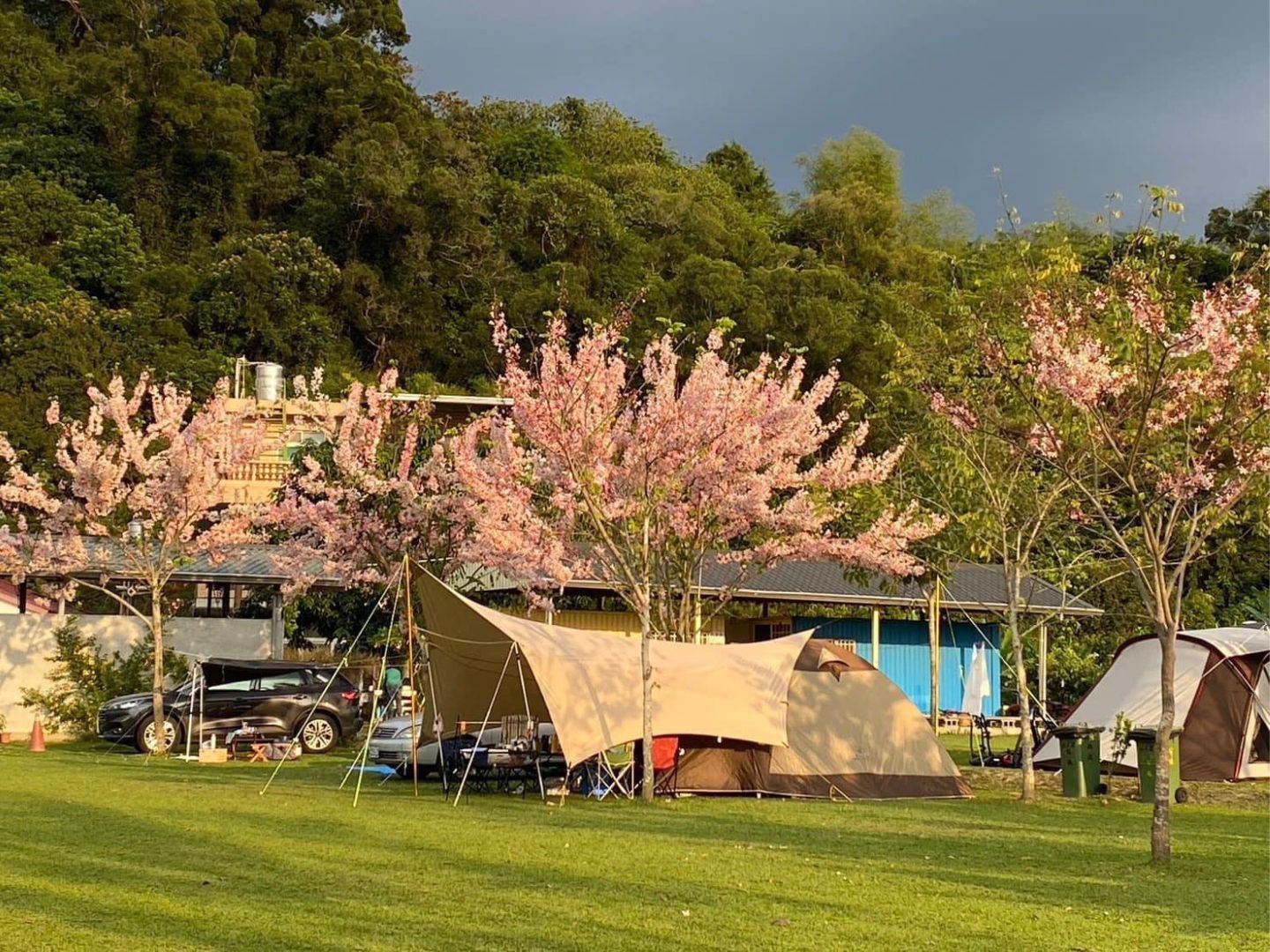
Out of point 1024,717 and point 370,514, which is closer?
point 1024,717

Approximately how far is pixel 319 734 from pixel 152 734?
246 centimetres

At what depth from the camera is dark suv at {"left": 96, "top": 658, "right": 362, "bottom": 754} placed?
22.2 metres

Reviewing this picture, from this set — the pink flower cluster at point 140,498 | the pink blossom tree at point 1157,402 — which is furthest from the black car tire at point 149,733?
the pink blossom tree at point 1157,402

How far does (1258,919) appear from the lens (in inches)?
342

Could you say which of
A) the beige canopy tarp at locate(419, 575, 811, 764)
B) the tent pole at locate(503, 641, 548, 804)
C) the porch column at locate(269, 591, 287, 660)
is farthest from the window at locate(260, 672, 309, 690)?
the tent pole at locate(503, 641, 548, 804)

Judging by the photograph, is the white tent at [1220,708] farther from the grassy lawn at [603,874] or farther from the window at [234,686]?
the window at [234,686]

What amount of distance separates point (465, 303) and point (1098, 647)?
24.8 meters

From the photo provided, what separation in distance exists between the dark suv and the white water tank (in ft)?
56.1

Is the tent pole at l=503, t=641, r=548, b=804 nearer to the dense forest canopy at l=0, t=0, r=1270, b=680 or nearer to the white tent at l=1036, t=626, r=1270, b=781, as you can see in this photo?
the white tent at l=1036, t=626, r=1270, b=781

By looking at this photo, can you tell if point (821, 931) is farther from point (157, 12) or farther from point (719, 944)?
point (157, 12)

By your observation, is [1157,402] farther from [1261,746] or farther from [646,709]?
[1261,746]

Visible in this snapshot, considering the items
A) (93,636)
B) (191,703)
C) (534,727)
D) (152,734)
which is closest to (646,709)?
(534,727)

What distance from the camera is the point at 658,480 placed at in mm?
17438

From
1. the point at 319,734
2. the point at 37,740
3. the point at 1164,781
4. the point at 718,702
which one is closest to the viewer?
the point at 1164,781
